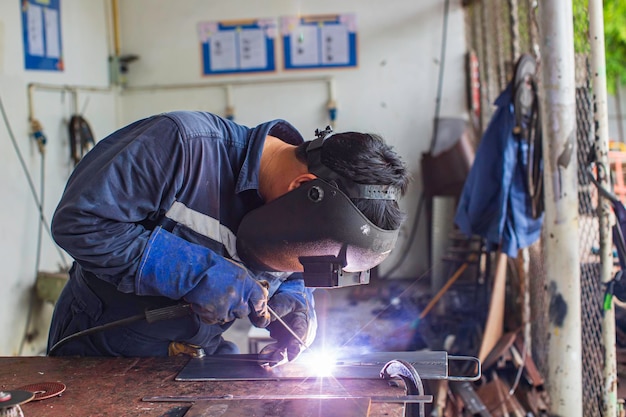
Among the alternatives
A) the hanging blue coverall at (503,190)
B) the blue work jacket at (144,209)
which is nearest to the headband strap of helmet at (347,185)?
the blue work jacket at (144,209)

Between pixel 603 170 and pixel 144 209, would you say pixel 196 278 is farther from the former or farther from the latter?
pixel 603 170

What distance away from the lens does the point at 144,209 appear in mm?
1688

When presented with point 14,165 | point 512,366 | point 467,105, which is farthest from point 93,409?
point 467,105

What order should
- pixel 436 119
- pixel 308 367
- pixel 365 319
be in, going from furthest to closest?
pixel 436 119 < pixel 365 319 < pixel 308 367

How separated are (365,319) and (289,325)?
3.53 metres

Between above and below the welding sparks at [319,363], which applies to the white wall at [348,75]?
above

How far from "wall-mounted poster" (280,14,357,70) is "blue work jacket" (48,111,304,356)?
4.62 meters

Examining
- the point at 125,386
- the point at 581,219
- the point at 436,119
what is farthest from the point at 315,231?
the point at 436,119

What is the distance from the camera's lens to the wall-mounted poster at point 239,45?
645cm

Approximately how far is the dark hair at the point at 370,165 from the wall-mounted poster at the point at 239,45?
4979 mm

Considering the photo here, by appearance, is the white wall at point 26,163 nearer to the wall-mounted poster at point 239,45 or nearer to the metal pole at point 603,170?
the wall-mounted poster at point 239,45

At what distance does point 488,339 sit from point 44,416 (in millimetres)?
3127

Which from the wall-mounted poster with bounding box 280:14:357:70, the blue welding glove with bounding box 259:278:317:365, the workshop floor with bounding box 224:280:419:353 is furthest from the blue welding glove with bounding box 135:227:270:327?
the wall-mounted poster with bounding box 280:14:357:70

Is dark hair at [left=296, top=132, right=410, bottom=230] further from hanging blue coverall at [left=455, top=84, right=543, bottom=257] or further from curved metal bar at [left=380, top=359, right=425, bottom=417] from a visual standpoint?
hanging blue coverall at [left=455, top=84, right=543, bottom=257]
